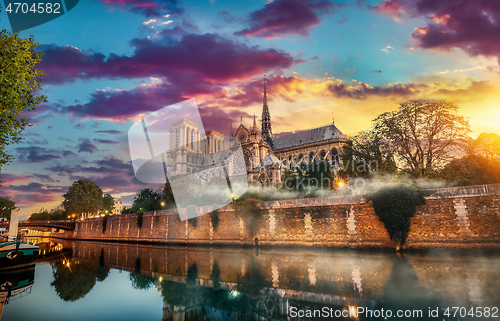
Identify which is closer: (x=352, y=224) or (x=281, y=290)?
(x=281, y=290)

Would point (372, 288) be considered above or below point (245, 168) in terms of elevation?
below

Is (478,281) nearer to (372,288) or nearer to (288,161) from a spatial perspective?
(372,288)

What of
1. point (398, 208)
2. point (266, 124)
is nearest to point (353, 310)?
point (398, 208)

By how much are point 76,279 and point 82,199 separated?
130 ft

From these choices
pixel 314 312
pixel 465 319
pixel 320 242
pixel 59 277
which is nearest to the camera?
pixel 465 319

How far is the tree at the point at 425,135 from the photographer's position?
17.9m

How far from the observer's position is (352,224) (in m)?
14.9

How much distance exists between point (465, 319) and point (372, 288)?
231cm

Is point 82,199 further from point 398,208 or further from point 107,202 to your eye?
point 398,208

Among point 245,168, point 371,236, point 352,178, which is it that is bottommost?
point 371,236

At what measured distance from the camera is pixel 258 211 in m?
18.3

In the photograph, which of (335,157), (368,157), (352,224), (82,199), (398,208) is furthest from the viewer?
(82,199)

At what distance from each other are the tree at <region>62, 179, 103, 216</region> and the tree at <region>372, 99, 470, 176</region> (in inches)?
1884

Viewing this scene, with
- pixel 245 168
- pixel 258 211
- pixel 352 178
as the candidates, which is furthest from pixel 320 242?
pixel 245 168
